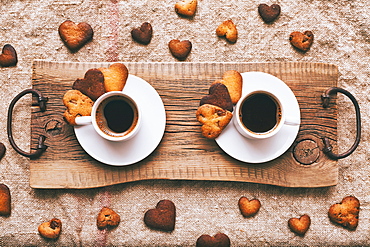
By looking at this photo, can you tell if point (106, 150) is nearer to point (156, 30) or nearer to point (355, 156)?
point (156, 30)

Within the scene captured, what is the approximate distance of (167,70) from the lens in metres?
0.97

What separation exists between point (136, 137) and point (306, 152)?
51cm

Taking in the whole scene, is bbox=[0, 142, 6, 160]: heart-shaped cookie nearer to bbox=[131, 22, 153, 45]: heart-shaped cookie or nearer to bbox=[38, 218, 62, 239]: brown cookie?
bbox=[38, 218, 62, 239]: brown cookie

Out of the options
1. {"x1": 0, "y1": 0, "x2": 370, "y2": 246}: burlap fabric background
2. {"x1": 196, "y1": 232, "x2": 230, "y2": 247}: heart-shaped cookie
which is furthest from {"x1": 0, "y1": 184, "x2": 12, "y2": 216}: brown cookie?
{"x1": 196, "y1": 232, "x2": 230, "y2": 247}: heart-shaped cookie

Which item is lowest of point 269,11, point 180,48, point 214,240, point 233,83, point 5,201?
point 214,240

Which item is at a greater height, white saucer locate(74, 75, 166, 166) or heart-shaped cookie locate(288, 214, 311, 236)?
white saucer locate(74, 75, 166, 166)

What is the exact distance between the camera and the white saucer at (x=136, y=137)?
0.91 metres

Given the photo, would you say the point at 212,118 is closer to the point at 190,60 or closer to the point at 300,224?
the point at 190,60

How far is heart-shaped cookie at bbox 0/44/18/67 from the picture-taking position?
107 centimetres

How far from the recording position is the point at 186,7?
1066 millimetres

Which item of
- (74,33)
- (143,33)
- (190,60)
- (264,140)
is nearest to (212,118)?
(264,140)

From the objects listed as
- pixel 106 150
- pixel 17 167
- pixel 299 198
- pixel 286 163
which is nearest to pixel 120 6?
pixel 106 150

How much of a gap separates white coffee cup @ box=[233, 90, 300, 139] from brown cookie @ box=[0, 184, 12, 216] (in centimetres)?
77

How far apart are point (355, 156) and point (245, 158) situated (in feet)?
1.39
